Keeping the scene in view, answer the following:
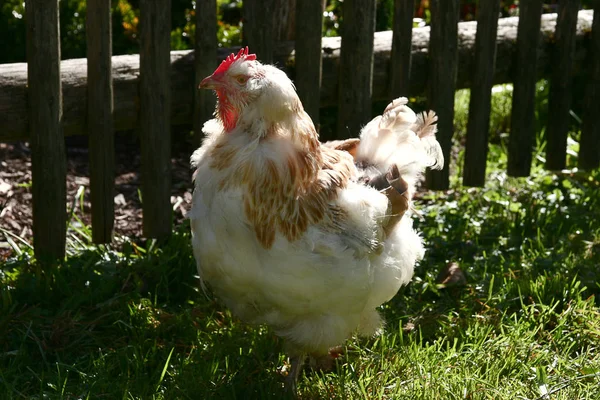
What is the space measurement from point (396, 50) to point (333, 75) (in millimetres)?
402

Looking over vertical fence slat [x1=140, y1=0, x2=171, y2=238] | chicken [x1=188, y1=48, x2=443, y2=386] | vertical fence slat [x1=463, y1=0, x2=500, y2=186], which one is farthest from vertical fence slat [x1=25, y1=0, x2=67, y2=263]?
vertical fence slat [x1=463, y1=0, x2=500, y2=186]

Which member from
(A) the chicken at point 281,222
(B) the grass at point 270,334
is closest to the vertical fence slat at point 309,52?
(B) the grass at point 270,334

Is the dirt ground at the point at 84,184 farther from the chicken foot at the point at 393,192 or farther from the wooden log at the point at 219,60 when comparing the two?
the chicken foot at the point at 393,192

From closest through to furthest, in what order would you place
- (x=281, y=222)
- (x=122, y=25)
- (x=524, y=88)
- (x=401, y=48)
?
(x=281, y=222) < (x=401, y=48) < (x=524, y=88) < (x=122, y=25)

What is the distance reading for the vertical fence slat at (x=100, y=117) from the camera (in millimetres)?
3904

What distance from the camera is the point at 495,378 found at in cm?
339

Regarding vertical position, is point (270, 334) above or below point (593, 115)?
below

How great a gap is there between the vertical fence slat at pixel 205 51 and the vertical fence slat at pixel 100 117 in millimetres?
489

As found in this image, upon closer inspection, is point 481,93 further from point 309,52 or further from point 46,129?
point 46,129

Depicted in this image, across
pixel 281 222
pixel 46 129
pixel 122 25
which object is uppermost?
pixel 122 25

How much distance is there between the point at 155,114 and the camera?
165 inches

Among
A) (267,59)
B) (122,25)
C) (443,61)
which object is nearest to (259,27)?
(267,59)

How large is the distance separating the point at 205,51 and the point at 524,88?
2223 millimetres

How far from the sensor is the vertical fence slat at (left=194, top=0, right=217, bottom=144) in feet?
13.7
